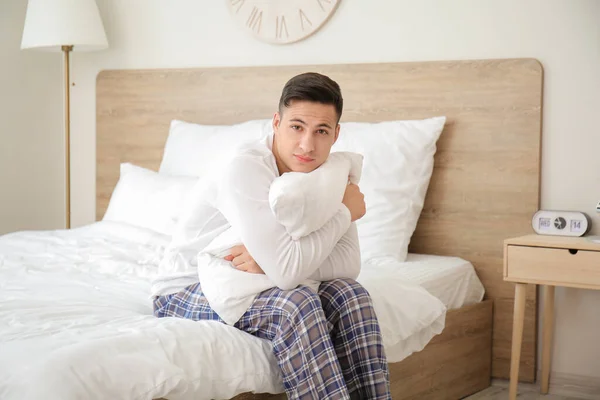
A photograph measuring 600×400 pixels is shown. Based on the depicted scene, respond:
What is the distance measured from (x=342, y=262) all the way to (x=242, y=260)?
0.24 metres

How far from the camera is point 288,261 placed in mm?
1723

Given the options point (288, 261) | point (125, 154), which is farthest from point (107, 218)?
point (288, 261)

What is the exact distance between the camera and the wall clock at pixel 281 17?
3.19 m

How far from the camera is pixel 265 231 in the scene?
68.2 inches

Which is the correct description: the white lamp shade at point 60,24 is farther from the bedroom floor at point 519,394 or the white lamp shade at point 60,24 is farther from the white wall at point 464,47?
the bedroom floor at point 519,394

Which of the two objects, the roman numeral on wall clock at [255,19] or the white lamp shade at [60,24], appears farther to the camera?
the white lamp shade at [60,24]

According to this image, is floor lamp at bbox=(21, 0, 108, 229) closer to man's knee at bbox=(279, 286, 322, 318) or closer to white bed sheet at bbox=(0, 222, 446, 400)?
white bed sheet at bbox=(0, 222, 446, 400)

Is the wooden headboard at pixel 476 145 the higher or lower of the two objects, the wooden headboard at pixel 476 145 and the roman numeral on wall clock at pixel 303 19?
the lower

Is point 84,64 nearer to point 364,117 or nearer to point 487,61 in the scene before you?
point 364,117

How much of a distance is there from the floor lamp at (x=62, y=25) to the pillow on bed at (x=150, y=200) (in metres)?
0.69

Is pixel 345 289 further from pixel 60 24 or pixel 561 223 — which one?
pixel 60 24

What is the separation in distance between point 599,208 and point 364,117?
0.95 metres

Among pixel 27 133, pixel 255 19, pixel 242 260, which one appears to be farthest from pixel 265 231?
pixel 27 133

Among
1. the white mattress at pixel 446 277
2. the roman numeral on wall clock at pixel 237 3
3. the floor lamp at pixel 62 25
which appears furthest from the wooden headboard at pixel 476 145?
the floor lamp at pixel 62 25
